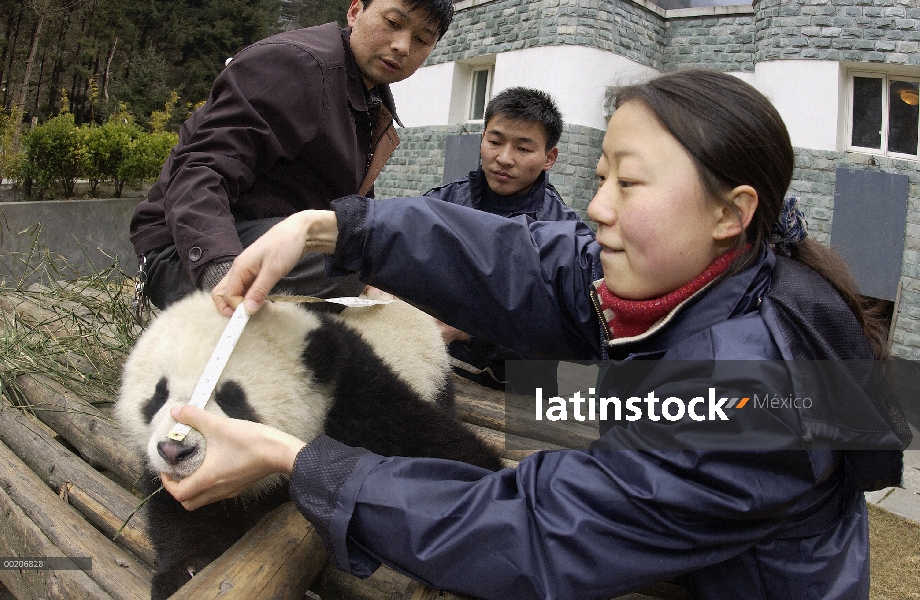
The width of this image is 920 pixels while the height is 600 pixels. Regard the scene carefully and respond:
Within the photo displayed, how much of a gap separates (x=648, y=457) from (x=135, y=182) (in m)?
7.65

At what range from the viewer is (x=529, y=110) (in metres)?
3.21

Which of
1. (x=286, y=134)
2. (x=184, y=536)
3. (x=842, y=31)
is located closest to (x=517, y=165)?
(x=286, y=134)

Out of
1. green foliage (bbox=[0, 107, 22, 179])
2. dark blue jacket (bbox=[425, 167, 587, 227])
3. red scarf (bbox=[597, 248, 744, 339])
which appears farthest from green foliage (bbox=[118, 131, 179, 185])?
red scarf (bbox=[597, 248, 744, 339])

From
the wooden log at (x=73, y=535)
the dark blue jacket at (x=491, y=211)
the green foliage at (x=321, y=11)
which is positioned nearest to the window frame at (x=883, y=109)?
the dark blue jacket at (x=491, y=211)

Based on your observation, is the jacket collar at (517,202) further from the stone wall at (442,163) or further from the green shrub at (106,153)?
the green shrub at (106,153)

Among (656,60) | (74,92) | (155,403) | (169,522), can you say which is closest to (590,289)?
(155,403)

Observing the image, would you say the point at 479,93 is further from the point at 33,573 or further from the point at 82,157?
the point at 33,573

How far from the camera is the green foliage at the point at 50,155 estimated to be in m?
6.70

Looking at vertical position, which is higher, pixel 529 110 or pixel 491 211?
pixel 529 110

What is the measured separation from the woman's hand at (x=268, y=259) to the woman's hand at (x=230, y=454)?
0.80 ft

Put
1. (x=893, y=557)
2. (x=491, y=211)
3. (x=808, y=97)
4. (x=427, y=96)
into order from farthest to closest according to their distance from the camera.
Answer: (x=427, y=96) < (x=808, y=97) < (x=491, y=211) < (x=893, y=557)

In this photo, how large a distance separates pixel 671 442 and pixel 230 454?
0.76 meters

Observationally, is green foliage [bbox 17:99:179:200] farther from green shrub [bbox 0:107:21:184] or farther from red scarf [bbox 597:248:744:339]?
red scarf [bbox 597:248:744:339]

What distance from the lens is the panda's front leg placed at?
142 cm
